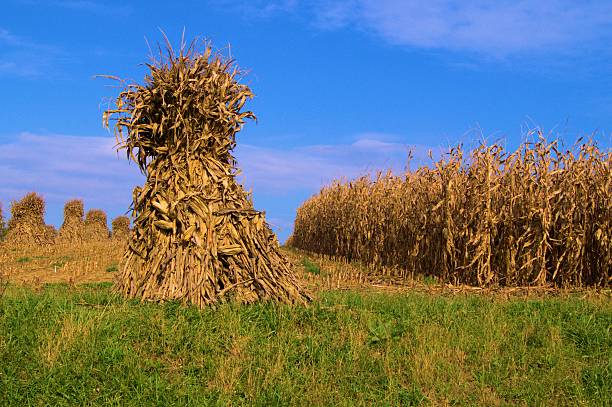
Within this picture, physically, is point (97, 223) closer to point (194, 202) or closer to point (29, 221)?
point (29, 221)

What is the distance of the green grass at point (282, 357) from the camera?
6.59 meters

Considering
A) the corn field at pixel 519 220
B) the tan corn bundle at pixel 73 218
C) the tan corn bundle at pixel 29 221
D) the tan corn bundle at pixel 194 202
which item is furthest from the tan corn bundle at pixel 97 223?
the tan corn bundle at pixel 194 202

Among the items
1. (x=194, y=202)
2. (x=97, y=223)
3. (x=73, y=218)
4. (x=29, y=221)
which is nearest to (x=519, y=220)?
(x=194, y=202)

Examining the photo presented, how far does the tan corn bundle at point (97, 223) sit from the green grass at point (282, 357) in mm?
30893

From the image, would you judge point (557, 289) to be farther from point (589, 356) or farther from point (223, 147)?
point (223, 147)

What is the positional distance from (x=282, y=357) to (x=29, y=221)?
2960cm

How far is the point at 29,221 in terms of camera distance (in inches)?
1283

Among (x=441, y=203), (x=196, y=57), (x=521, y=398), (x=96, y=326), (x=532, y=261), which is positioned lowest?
(x=521, y=398)

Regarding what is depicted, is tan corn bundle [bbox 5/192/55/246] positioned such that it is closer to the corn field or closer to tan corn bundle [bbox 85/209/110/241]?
tan corn bundle [bbox 85/209/110/241]

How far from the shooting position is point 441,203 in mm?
14883

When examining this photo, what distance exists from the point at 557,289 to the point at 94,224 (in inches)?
1343

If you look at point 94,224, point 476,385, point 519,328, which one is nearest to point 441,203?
point 519,328

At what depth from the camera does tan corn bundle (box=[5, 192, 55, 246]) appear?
105ft

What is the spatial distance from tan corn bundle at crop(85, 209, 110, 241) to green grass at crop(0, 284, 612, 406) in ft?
101
